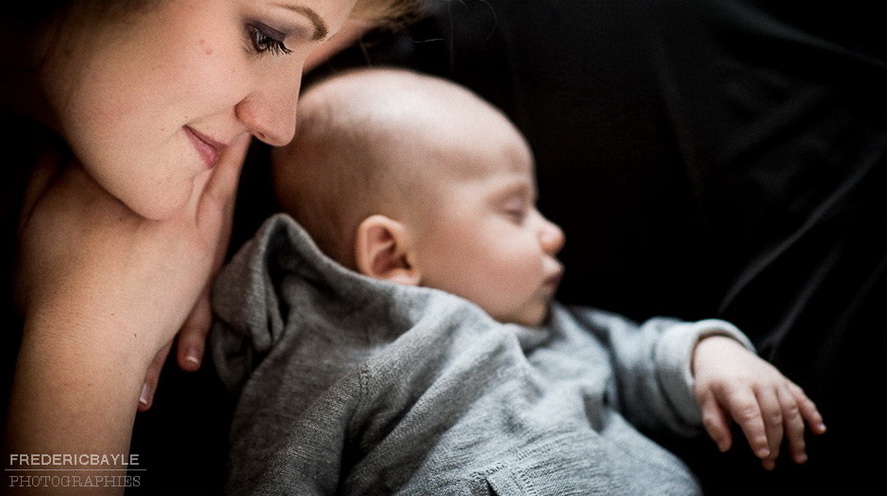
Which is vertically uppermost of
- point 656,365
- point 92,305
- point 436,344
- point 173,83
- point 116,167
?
point 173,83

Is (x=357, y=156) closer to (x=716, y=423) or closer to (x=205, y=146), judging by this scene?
(x=205, y=146)

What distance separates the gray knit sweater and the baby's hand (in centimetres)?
6

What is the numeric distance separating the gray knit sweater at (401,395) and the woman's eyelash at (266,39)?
0.31 meters

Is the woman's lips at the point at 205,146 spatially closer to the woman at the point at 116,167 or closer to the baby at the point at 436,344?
the woman at the point at 116,167

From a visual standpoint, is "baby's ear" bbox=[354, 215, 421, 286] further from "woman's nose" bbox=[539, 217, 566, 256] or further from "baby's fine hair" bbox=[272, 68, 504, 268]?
"woman's nose" bbox=[539, 217, 566, 256]

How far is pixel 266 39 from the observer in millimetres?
828

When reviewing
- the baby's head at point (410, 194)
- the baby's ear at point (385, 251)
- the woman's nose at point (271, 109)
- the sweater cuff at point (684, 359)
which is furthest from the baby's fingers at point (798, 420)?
the woman's nose at point (271, 109)

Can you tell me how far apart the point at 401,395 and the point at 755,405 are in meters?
0.48

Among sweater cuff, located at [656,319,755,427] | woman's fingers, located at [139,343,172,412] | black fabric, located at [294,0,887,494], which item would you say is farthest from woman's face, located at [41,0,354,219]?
sweater cuff, located at [656,319,755,427]

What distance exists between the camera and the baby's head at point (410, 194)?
45.8 inches

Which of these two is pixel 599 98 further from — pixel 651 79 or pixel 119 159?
pixel 119 159

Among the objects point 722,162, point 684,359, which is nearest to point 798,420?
point 684,359

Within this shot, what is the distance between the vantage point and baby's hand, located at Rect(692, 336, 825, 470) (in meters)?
1.00

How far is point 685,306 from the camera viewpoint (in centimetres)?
129
